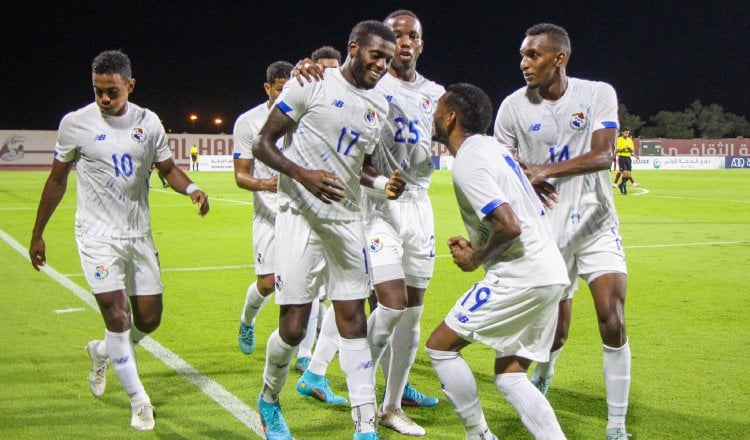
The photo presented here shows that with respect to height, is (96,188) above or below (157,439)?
above

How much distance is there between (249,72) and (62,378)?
299 ft

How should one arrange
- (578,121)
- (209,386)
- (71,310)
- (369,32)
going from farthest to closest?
(71,310), (209,386), (578,121), (369,32)

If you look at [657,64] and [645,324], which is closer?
[645,324]

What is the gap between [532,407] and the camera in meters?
3.95

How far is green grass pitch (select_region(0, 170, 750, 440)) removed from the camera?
512cm

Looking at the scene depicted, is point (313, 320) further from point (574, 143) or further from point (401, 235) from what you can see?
point (574, 143)

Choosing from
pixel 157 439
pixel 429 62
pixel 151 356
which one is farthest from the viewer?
pixel 429 62

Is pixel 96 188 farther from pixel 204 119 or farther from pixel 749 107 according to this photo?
pixel 749 107

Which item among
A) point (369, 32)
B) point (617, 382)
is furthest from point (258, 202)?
point (617, 382)

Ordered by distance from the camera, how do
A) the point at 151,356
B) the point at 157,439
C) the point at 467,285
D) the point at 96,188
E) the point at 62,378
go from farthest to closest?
the point at 467,285, the point at 151,356, the point at 62,378, the point at 96,188, the point at 157,439

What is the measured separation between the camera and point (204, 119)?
92.8 metres

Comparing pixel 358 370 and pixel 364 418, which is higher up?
pixel 358 370

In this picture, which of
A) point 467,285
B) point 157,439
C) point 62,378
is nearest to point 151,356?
point 62,378

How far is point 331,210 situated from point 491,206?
1.16m
